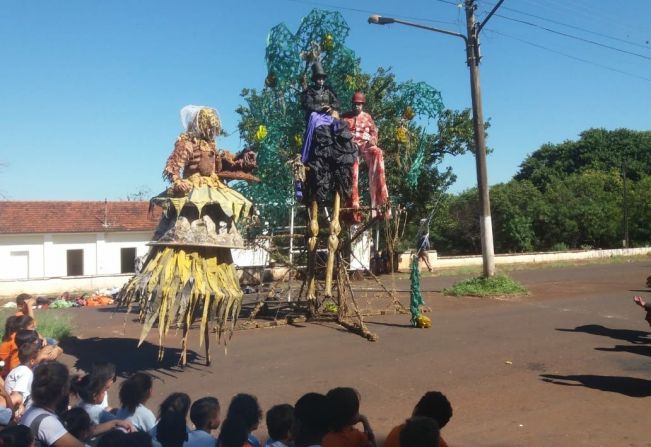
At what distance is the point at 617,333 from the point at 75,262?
25919 mm

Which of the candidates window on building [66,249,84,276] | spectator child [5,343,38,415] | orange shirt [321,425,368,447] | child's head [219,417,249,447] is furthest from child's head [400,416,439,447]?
window on building [66,249,84,276]

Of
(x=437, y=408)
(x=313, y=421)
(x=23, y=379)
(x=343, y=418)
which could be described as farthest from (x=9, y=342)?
(x=437, y=408)

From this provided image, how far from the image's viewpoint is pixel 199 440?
408cm

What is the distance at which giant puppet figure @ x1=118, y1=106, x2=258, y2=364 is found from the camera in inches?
292

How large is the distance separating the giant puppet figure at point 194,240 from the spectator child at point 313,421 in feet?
12.1

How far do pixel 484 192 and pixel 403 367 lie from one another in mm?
8646

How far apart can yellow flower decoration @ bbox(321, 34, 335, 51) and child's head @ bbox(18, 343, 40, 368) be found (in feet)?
28.5

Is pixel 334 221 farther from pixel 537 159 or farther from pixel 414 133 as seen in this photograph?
pixel 537 159

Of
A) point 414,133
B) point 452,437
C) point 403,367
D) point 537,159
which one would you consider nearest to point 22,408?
point 452,437

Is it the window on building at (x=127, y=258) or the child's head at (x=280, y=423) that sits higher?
the window on building at (x=127, y=258)

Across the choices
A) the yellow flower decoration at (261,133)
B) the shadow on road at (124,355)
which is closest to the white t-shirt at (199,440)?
the shadow on road at (124,355)

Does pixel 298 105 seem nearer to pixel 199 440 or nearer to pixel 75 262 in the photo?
pixel 199 440

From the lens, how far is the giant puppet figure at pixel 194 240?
742cm

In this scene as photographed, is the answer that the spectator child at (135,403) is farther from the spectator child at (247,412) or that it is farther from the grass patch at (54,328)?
the grass patch at (54,328)
